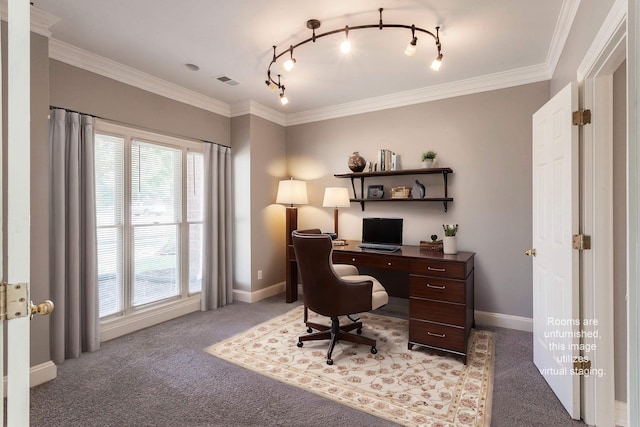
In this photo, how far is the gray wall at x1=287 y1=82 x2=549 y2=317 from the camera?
3.21 metres

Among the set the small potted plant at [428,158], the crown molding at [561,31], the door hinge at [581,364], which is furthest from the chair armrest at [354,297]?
the crown molding at [561,31]

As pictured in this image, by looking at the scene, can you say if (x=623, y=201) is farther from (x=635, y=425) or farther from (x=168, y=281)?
(x=168, y=281)

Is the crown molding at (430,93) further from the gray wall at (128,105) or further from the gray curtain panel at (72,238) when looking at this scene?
the gray curtain panel at (72,238)

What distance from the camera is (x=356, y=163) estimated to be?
12.8 feet

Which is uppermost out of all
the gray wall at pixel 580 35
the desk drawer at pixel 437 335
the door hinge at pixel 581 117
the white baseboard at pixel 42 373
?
the gray wall at pixel 580 35

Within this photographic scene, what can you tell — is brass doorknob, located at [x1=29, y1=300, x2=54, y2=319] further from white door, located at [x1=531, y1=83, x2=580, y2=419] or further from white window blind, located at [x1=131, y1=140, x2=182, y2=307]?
white window blind, located at [x1=131, y1=140, x2=182, y2=307]

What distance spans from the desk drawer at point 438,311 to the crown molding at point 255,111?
2.91 metres

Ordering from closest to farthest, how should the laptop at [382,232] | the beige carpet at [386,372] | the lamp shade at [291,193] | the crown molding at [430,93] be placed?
the beige carpet at [386,372] < the crown molding at [430,93] < the laptop at [382,232] < the lamp shade at [291,193]

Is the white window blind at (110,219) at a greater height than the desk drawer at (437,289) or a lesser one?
greater

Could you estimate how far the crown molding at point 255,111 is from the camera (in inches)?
161

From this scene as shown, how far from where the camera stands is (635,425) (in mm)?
875

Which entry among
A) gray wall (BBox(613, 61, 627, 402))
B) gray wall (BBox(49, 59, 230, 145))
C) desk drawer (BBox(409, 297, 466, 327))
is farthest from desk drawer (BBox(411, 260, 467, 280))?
gray wall (BBox(49, 59, 230, 145))

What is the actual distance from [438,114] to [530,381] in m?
2.62

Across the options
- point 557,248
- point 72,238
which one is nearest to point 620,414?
point 557,248
